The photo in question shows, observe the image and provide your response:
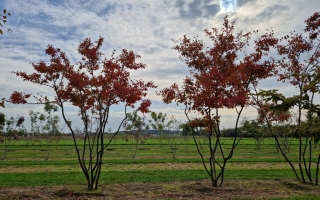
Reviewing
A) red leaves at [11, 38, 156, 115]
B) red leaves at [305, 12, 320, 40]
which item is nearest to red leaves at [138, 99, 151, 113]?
red leaves at [11, 38, 156, 115]

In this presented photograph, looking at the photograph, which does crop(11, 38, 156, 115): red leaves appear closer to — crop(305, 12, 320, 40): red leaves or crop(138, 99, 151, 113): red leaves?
crop(138, 99, 151, 113): red leaves

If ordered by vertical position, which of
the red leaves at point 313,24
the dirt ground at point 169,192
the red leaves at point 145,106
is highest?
the red leaves at point 313,24

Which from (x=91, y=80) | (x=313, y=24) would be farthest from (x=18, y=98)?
(x=313, y=24)

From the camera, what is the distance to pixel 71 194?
9.35 m

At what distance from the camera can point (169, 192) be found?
1007 centimetres

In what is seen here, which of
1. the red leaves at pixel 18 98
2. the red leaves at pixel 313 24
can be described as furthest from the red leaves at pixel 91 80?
the red leaves at pixel 313 24

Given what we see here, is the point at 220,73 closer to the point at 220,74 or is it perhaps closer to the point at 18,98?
the point at 220,74

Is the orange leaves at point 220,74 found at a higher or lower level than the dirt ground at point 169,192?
higher

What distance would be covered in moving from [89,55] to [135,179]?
6201 mm

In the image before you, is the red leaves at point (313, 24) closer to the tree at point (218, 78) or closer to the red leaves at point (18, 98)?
the tree at point (218, 78)

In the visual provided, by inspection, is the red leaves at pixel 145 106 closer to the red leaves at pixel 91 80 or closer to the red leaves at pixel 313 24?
the red leaves at pixel 91 80

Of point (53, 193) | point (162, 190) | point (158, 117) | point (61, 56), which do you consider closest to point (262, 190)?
point (162, 190)

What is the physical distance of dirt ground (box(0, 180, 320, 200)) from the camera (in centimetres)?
927

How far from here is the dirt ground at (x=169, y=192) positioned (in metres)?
9.27
